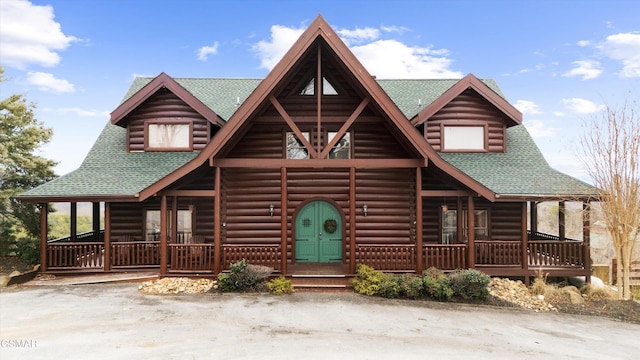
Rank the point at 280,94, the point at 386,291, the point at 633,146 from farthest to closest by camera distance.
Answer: the point at 280,94, the point at 633,146, the point at 386,291

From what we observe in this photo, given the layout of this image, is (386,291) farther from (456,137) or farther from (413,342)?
(456,137)

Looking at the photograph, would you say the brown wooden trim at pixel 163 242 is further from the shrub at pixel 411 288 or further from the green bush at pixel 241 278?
the shrub at pixel 411 288

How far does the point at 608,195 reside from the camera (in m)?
11.9

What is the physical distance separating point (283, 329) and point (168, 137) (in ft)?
33.5

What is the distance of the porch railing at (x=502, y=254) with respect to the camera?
12.9 m

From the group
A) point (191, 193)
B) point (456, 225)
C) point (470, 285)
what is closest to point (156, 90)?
point (191, 193)

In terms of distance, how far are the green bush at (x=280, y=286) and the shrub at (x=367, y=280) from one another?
202cm

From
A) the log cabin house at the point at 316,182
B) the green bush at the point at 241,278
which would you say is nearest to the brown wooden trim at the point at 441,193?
the log cabin house at the point at 316,182

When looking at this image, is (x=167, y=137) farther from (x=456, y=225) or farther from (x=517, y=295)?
(x=517, y=295)

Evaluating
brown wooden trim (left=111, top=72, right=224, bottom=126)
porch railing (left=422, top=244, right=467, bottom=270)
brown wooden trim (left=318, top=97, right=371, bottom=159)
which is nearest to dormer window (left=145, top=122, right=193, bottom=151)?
brown wooden trim (left=111, top=72, right=224, bottom=126)

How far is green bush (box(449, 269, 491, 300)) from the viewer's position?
10797 mm

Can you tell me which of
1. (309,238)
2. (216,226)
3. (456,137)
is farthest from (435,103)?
(216,226)

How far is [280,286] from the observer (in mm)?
11180

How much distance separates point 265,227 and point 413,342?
24.6ft
